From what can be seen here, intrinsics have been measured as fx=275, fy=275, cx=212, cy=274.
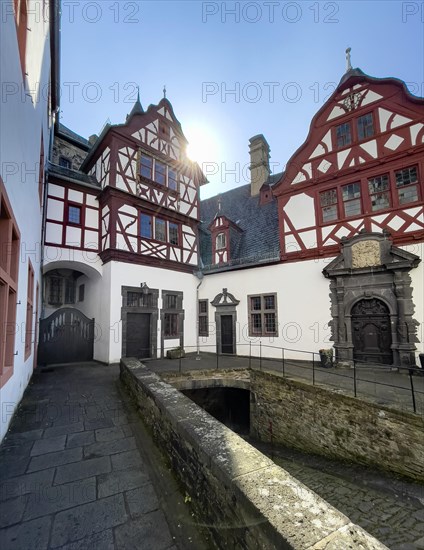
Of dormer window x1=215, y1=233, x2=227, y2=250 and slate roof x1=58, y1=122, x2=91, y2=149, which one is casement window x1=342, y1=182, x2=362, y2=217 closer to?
dormer window x1=215, y1=233, x2=227, y2=250

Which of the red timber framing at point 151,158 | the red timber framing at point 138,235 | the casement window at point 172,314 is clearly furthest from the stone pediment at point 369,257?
the red timber framing at point 151,158

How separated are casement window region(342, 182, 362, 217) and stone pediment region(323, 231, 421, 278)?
1046 mm

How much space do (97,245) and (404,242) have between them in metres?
11.6

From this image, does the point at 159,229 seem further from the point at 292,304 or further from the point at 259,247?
the point at 292,304

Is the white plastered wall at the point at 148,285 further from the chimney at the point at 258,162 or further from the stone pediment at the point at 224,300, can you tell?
the chimney at the point at 258,162

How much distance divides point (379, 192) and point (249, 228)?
6.38 metres

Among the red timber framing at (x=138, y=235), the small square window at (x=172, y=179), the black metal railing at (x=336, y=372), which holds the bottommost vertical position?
the black metal railing at (x=336, y=372)

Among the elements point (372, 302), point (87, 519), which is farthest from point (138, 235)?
point (87, 519)

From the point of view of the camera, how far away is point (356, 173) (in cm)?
1025

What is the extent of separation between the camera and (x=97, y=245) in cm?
1179

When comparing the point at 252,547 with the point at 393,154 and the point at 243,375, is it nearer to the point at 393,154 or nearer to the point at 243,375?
the point at 243,375

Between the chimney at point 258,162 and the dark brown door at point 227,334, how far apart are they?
8.33 meters

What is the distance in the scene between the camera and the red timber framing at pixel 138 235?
11.3m

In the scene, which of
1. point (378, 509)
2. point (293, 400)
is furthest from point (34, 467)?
point (293, 400)
